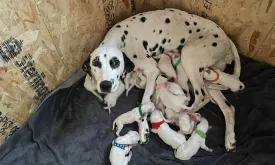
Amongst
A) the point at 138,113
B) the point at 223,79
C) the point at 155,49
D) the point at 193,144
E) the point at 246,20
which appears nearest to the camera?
the point at 193,144

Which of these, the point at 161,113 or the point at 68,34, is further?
the point at 68,34

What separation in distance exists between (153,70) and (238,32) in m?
1.01

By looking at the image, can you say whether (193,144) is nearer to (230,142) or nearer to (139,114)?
(230,142)

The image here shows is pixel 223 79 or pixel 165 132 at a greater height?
pixel 223 79

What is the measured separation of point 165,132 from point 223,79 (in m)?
0.80

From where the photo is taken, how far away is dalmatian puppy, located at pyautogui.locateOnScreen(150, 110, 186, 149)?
2396 millimetres

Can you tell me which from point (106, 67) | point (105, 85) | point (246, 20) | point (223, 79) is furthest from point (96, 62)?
point (246, 20)

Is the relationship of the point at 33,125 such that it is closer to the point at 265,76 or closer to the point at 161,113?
the point at 161,113

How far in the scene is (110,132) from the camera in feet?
8.87

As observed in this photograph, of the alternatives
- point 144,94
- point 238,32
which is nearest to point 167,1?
point 238,32

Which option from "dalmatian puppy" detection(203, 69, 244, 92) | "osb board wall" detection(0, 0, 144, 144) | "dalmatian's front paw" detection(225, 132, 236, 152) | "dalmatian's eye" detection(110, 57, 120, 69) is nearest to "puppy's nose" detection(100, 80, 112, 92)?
"dalmatian's eye" detection(110, 57, 120, 69)

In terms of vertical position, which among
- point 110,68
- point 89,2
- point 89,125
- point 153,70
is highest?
point 89,2

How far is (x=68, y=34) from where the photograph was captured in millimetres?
2838

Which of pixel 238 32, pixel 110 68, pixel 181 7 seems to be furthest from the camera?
pixel 181 7
